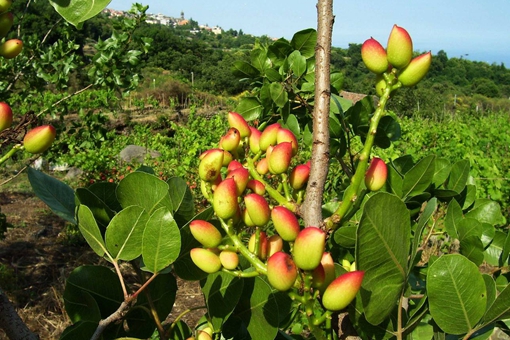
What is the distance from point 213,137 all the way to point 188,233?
17.5 ft

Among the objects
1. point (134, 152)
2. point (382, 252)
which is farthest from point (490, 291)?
point (134, 152)

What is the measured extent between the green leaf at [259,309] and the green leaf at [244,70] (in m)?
0.57

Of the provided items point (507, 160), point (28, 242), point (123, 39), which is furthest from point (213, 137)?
point (507, 160)

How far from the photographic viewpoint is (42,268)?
3.76 meters

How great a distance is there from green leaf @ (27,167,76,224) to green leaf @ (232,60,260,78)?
1.67 ft

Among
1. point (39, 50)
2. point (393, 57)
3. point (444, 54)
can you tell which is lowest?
point (393, 57)

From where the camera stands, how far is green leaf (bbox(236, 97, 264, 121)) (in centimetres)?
88

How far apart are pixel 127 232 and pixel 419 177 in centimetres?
41

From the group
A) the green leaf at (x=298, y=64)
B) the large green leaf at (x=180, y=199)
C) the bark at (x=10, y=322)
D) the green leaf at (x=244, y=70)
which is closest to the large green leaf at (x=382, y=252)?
the large green leaf at (x=180, y=199)

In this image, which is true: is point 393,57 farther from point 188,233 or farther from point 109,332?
point 109,332

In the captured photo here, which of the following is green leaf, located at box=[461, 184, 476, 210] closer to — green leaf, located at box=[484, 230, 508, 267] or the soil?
green leaf, located at box=[484, 230, 508, 267]

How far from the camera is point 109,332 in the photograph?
1.67ft

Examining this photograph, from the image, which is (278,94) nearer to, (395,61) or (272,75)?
(272,75)

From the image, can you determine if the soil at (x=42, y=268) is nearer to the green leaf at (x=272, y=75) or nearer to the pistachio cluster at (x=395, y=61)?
the green leaf at (x=272, y=75)
